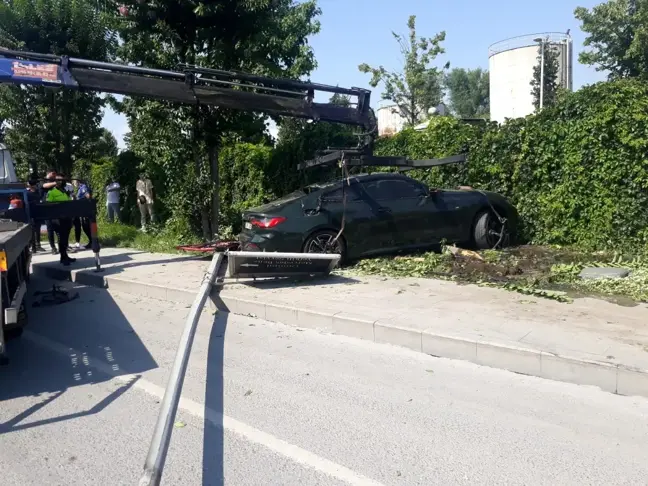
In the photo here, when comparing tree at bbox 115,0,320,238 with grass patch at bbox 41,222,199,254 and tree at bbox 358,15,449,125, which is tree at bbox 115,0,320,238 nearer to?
grass patch at bbox 41,222,199,254

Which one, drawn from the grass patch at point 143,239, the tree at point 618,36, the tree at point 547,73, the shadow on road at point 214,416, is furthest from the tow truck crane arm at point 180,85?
the tree at point 547,73

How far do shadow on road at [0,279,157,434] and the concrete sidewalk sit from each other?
4.38 ft

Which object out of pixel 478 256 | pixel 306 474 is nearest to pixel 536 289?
pixel 478 256

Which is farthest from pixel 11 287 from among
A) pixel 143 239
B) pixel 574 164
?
pixel 143 239

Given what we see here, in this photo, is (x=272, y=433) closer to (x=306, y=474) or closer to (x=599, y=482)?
(x=306, y=474)

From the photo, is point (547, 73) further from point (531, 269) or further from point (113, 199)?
point (531, 269)

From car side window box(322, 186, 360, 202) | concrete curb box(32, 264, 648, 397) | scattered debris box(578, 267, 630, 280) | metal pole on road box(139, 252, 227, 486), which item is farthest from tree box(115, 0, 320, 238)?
scattered debris box(578, 267, 630, 280)

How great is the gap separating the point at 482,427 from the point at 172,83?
24.5 feet

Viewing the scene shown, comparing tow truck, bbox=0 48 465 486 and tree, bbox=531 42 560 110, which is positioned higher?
tree, bbox=531 42 560 110

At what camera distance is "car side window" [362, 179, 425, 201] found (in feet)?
31.3

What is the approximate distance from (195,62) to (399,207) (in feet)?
18.9

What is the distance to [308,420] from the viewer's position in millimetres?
4188

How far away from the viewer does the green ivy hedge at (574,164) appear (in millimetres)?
8797

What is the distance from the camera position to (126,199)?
2053 centimetres
